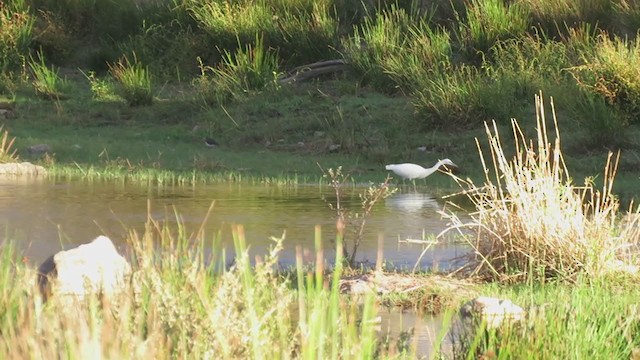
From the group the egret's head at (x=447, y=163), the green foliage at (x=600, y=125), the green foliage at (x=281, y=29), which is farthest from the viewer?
the green foliage at (x=281, y=29)

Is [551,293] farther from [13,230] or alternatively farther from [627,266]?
[13,230]

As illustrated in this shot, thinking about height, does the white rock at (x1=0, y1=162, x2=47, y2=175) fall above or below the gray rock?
above

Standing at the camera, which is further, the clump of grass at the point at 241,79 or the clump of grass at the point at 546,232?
the clump of grass at the point at 241,79

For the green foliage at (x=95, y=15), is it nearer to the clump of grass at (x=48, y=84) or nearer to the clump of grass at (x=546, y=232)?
the clump of grass at (x=48, y=84)

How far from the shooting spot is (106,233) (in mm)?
10633

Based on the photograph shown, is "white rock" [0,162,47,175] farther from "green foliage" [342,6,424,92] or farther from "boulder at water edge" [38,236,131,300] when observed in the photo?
"boulder at water edge" [38,236,131,300]

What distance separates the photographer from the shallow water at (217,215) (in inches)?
396

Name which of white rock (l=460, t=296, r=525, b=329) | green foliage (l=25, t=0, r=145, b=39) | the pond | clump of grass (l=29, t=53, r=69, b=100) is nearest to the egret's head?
the pond

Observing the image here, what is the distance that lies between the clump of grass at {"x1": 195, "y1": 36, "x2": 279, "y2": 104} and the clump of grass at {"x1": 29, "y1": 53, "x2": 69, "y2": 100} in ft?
8.01

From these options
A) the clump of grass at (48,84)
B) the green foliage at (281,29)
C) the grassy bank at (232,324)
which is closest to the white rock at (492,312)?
the grassy bank at (232,324)

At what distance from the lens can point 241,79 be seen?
2133 centimetres

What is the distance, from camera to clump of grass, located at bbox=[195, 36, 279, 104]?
21094mm

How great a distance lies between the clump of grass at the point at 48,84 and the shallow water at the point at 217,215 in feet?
26.4

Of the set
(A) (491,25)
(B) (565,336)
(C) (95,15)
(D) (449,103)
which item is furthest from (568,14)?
(B) (565,336)
